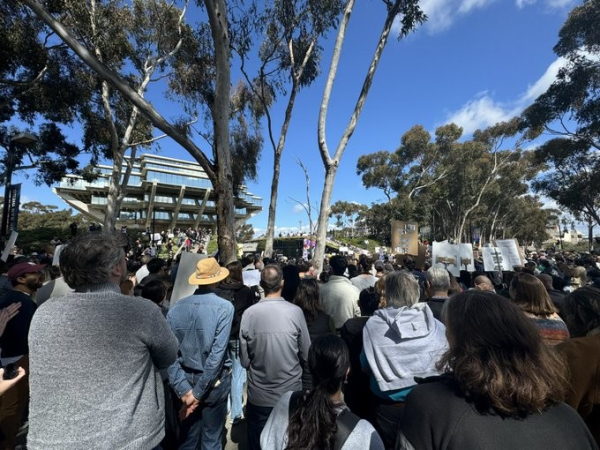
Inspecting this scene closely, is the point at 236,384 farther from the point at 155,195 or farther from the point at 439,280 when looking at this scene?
the point at 155,195

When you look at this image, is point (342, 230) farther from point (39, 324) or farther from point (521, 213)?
point (39, 324)

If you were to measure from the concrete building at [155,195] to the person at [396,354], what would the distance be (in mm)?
46694

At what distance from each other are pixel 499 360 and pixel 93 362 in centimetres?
167

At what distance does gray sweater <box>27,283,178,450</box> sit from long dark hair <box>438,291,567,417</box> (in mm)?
1398

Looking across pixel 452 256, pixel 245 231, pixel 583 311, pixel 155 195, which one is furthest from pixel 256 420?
pixel 245 231

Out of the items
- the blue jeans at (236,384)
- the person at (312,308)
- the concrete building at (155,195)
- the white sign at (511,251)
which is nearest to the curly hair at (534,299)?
the person at (312,308)

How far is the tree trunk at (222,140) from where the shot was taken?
242 inches

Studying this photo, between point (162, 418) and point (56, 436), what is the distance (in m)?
0.45

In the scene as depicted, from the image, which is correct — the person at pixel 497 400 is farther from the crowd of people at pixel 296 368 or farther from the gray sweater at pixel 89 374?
the gray sweater at pixel 89 374

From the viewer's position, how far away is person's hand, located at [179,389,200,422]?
2.39 meters

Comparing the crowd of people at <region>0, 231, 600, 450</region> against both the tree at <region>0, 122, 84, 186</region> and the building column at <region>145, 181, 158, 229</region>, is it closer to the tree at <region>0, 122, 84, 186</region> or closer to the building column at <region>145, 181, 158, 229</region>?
the tree at <region>0, 122, 84, 186</region>

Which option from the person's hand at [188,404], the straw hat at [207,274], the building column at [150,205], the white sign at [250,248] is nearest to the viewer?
the person's hand at [188,404]

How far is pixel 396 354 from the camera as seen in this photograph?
2.02 meters

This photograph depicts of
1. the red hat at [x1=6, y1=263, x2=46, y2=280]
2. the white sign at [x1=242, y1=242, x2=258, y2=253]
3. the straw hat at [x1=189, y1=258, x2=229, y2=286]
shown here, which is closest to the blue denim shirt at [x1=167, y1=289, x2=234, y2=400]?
the straw hat at [x1=189, y1=258, x2=229, y2=286]
